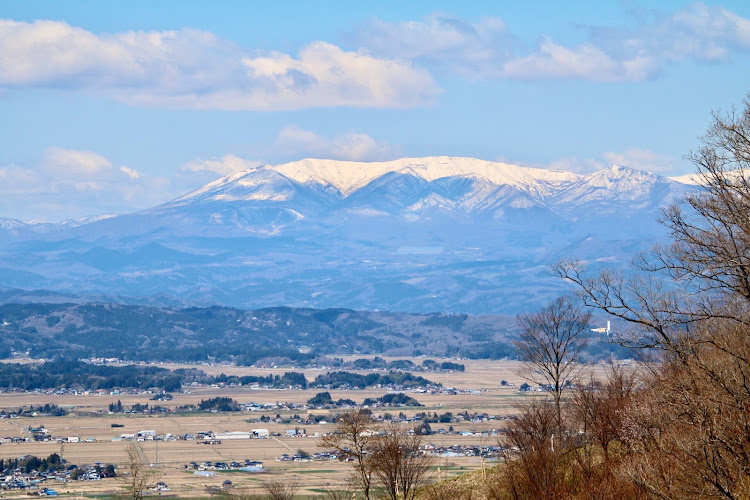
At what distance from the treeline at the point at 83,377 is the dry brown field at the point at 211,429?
7685 millimetres

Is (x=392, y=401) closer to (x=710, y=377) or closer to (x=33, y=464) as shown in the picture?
(x=33, y=464)

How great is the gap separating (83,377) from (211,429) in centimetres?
6253

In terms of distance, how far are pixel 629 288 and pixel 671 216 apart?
209 inches

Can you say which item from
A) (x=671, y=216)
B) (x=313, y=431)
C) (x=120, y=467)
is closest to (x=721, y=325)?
(x=671, y=216)

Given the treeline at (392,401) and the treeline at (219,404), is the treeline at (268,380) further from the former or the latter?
the treeline at (219,404)

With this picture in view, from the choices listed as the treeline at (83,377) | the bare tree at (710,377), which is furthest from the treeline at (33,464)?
the treeline at (83,377)

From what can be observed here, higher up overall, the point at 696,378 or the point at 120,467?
the point at 696,378

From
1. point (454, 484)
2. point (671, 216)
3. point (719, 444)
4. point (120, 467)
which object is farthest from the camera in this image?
point (120, 467)

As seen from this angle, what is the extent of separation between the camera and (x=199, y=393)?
153m

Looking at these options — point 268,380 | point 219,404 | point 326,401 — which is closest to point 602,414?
point 219,404

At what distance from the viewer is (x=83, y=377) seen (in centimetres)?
16775

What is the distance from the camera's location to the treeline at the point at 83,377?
6353 inches

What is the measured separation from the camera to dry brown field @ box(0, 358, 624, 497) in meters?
74.7

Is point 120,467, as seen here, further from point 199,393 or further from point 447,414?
point 199,393
